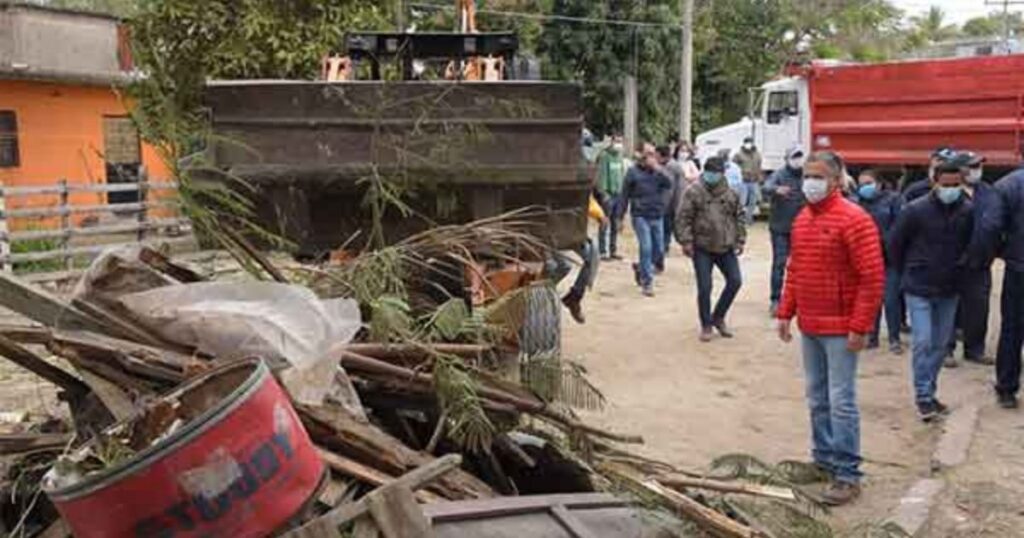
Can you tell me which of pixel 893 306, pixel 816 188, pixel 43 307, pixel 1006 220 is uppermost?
pixel 816 188

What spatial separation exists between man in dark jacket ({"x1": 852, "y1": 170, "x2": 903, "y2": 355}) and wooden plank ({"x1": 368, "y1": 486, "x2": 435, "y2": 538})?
6.85 metres

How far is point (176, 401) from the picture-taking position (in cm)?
293

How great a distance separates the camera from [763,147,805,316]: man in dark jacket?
10797mm

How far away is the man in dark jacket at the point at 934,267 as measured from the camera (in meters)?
7.11

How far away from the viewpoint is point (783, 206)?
1089 centimetres

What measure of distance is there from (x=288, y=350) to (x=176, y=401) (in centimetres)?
40

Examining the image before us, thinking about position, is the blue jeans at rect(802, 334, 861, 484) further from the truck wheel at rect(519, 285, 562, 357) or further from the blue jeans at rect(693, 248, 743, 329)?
the blue jeans at rect(693, 248, 743, 329)

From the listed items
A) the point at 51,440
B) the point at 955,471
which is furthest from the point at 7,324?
the point at 955,471

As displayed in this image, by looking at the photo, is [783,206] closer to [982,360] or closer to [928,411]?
[982,360]

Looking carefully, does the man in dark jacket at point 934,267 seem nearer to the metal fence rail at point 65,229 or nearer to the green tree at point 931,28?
the metal fence rail at point 65,229

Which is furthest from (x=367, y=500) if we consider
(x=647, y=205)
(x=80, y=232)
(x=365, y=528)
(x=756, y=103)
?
(x=756, y=103)

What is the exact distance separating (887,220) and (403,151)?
192 inches

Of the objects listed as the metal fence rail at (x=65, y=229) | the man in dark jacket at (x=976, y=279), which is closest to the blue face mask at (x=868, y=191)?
the man in dark jacket at (x=976, y=279)

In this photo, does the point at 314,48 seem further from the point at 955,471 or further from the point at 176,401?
the point at 176,401
